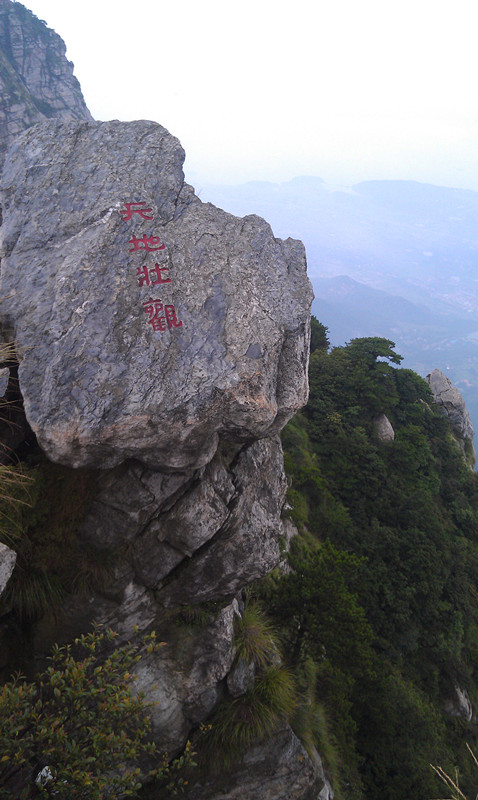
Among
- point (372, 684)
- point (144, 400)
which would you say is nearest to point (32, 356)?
point (144, 400)

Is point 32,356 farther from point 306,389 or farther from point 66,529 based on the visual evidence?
point 306,389

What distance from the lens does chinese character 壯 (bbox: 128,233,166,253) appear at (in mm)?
5862

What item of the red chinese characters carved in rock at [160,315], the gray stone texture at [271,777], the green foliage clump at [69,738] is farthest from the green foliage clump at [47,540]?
the gray stone texture at [271,777]

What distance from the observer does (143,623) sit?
21.3ft

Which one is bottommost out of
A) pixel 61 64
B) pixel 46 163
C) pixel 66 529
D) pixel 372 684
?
pixel 372 684

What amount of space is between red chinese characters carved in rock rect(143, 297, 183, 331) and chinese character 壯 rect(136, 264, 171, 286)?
0.27 m

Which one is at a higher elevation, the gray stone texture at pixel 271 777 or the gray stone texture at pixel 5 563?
the gray stone texture at pixel 5 563

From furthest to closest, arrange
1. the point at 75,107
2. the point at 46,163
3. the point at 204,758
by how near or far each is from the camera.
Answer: the point at 75,107
the point at 204,758
the point at 46,163

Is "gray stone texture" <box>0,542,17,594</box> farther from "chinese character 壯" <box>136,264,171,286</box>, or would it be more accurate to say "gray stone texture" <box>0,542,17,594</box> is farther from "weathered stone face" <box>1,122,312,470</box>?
"chinese character 壯" <box>136,264,171,286</box>

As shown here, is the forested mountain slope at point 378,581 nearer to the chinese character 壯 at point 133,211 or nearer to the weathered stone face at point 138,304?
the weathered stone face at point 138,304

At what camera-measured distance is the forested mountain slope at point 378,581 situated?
10.2 metres

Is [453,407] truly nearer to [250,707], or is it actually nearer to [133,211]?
[250,707]

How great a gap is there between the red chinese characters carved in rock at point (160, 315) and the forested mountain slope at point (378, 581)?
740 cm

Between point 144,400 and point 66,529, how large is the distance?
2.27m
